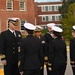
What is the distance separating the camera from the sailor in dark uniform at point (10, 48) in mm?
10170

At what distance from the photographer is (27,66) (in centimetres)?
872

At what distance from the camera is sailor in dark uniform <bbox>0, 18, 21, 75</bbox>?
33.4 feet

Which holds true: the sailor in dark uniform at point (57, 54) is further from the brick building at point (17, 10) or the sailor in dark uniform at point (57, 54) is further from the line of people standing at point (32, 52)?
the brick building at point (17, 10)

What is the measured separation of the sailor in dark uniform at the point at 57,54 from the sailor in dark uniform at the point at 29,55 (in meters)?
0.75

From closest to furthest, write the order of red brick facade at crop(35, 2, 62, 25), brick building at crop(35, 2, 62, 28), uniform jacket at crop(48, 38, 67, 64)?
uniform jacket at crop(48, 38, 67, 64), red brick facade at crop(35, 2, 62, 25), brick building at crop(35, 2, 62, 28)

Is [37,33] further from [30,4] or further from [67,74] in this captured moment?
[30,4]

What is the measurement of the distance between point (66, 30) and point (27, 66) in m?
41.4

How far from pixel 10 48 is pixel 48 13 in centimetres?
7179

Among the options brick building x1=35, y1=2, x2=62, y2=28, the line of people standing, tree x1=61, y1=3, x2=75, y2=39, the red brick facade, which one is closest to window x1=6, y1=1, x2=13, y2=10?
tree x1=61, y1=3, x2=75, y2=39

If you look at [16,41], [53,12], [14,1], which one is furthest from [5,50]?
[53,12]

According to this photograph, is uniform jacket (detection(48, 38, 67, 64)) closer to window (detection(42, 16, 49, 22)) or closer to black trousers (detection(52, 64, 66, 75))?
black trousers (detection(52, 64, 66, 75))

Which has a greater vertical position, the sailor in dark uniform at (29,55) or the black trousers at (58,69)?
the sailor in dark uniform at (29,55)

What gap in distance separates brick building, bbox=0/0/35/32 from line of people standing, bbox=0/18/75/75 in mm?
35096

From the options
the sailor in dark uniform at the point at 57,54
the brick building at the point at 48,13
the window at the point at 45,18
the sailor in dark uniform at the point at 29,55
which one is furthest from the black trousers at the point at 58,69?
the window at the point at 45,18
